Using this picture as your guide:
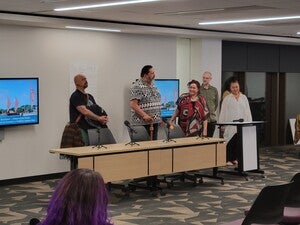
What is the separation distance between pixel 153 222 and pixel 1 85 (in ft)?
10.8

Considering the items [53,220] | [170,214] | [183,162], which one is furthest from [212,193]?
[53,220]

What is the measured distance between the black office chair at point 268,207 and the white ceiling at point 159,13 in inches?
108

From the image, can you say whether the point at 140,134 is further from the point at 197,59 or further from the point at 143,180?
the point at 197,59

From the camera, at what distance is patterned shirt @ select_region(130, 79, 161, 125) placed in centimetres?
813

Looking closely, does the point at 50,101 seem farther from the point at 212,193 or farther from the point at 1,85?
the point at 212,193

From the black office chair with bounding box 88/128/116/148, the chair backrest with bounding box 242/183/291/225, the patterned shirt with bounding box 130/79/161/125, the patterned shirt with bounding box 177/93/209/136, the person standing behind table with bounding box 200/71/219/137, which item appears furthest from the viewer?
the person standing behind table with bounding box 200/71/219/137

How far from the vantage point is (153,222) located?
6.15m

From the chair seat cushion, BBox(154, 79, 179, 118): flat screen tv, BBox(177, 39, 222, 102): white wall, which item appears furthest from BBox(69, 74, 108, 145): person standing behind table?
the chair seat cushion

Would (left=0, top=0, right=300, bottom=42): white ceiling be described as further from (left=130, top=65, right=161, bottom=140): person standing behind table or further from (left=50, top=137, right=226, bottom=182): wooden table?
(left=50, top=137, right=226, bottom=182): wooden table

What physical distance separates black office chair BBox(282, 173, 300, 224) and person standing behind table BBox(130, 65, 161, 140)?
3535mm

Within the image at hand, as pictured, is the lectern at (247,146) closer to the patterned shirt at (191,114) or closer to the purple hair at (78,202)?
the patterned shirt at (191,114)

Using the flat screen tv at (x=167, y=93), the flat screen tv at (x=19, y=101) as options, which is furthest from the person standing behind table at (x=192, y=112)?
the flat screen tv at (x=19, y=101)

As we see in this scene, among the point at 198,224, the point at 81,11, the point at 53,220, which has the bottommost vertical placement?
the point at 198,224

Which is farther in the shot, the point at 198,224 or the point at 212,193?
the point at 212,193
